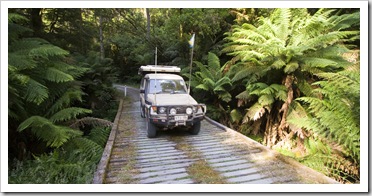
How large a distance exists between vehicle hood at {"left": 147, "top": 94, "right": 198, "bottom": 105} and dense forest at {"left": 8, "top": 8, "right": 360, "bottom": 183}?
1.05 meters

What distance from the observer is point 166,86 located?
5230mm

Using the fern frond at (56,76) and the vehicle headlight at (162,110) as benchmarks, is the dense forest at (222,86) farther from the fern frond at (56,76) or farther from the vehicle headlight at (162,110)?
the vehicle headlight at (162,110)

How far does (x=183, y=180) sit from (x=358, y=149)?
228cm

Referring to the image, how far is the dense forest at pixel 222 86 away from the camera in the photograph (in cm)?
303

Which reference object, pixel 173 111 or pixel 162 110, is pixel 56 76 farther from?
pixel 173 111

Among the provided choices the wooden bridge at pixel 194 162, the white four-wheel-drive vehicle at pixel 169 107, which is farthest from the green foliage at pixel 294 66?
the white four-wheel-drive vehicle at pixel 169 107

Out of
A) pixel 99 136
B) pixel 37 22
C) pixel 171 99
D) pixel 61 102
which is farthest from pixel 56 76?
pixel 37 22

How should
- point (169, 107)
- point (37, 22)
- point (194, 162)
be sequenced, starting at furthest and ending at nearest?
point (37, 22)
point (169, 107)
point (194, 162)

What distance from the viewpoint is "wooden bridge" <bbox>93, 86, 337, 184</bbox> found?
9.28ft

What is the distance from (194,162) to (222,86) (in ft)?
12.0

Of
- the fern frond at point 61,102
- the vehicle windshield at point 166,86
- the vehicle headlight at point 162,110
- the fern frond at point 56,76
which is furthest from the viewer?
the vehicle windshield at point 166,86

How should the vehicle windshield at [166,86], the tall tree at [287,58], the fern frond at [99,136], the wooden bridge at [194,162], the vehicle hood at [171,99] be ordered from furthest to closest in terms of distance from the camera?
the vehicle windshield at [166,86], the tall tree at [287,58], the fern frond at [99,136], the vehicle hood at [171,99], the wooden bridge at [194,162]

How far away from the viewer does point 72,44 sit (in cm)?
694

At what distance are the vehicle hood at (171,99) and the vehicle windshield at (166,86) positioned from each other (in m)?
0.18
